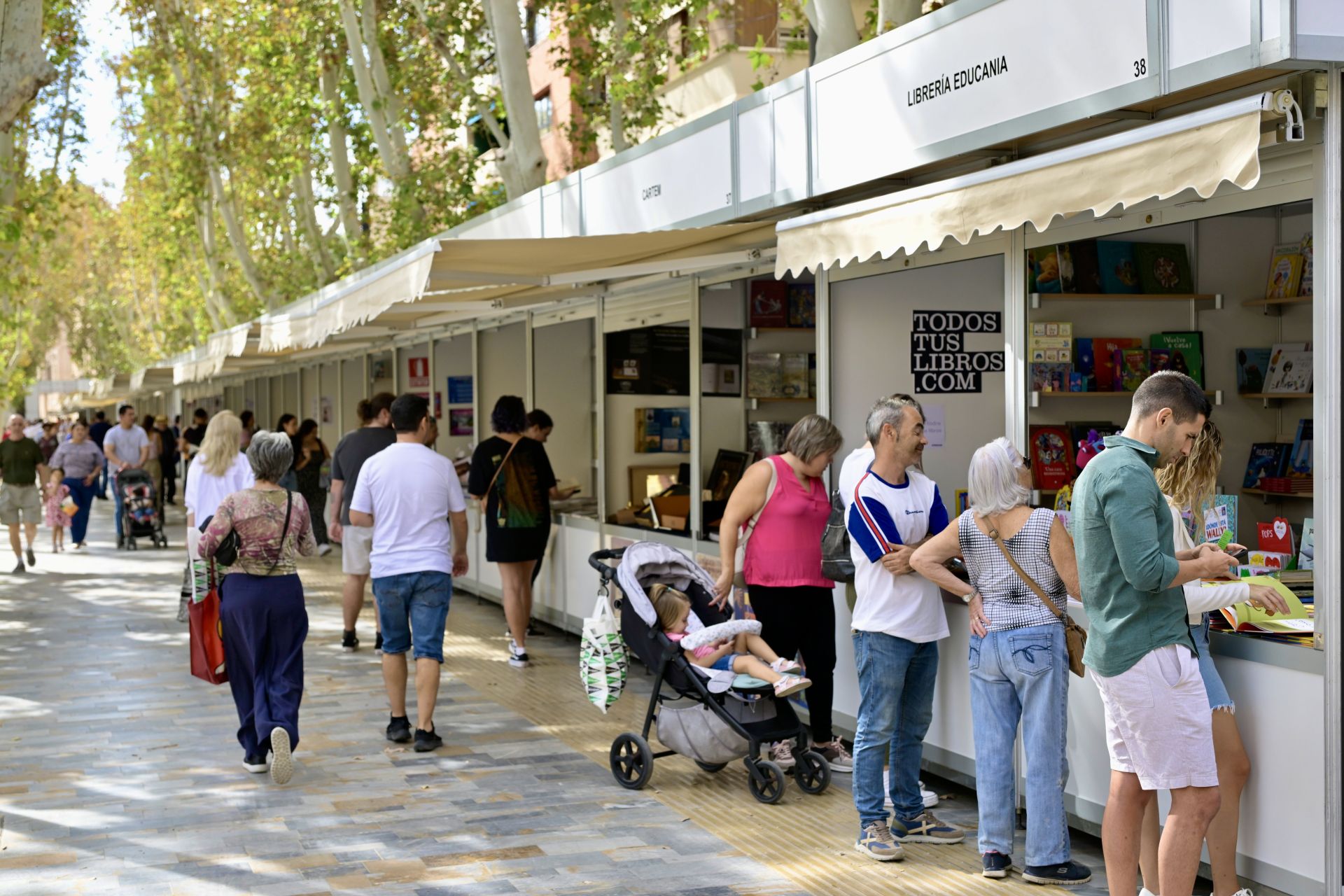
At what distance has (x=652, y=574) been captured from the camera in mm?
6992

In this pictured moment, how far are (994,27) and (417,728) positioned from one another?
14.7 feet

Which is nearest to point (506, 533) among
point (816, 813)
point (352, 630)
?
point (352, 630)

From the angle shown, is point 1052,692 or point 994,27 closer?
point 1052,692

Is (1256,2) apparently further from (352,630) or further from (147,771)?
(352,630)

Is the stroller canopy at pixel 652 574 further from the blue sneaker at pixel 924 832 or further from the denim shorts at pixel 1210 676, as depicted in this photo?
the denim shorts at pixel 1210 676

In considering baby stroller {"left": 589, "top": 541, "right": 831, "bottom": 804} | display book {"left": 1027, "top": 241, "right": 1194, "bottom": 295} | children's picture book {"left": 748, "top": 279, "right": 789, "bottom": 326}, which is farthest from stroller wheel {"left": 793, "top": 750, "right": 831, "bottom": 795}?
children's picture book {"left": 748, "top": 279, "right": 789, "bottom": 326}

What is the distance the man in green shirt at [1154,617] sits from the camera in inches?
169

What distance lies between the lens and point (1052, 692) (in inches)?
205

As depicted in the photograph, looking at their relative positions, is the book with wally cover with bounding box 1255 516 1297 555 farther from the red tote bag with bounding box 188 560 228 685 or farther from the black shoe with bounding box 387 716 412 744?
the red tote bag with bounding box 188 560 228 685

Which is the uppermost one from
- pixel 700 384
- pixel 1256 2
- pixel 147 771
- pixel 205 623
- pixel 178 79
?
pixel 178 79

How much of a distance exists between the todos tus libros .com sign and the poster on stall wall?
9184 millimetres

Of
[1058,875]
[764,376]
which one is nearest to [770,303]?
[764,376]

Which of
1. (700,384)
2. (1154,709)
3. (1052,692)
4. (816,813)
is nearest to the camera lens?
(1154,709)

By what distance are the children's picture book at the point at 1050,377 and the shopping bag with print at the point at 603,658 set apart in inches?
86.4
